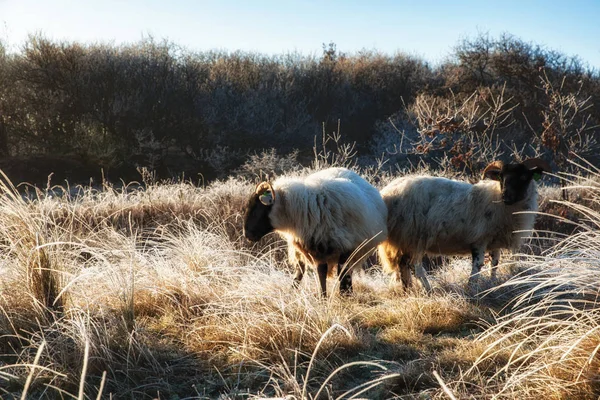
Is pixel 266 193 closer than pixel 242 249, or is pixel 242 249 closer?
pixel 266 193

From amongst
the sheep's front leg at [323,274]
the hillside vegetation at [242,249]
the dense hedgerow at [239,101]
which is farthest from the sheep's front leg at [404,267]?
the dense hedgerow at [239,101]

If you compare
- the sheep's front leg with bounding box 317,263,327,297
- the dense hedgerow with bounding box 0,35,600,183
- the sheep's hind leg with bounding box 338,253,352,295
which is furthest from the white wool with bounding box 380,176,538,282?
the dense hedgerow with bounding box 0,35,600,183

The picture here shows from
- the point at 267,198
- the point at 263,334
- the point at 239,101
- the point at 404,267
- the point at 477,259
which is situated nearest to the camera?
the point at 263,334

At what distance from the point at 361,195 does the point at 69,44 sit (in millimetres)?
15943

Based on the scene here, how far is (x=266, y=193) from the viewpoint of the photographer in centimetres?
514

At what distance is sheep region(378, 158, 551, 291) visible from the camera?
222 inches

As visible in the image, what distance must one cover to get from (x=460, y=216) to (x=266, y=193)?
209 cm

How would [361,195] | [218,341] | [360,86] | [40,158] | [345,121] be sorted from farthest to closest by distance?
[360,86] → [345,121] → [40,158] → [361,195] → [218,341]

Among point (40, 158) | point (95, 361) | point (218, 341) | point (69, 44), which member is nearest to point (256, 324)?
point (218, 341)

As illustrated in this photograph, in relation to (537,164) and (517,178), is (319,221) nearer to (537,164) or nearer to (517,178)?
(517,178)

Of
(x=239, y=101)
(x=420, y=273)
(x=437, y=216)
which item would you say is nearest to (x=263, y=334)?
(x=420, y=273)

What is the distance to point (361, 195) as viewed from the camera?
5.49 metres

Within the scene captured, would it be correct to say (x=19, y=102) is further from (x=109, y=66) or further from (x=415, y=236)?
(x=415, y=236)

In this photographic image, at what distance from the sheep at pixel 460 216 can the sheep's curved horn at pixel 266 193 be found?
1549 mm
